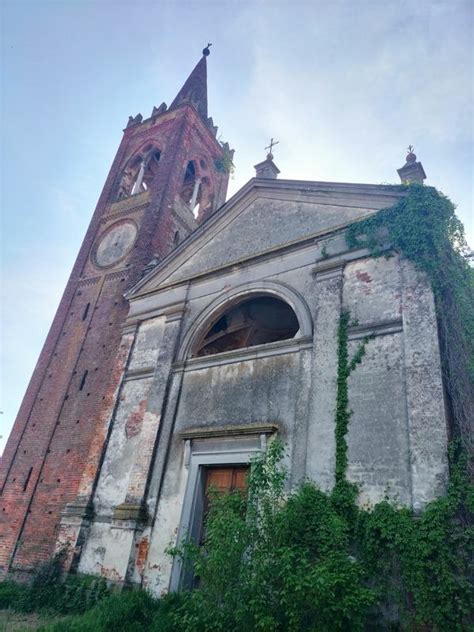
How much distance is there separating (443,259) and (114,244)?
11.1 m

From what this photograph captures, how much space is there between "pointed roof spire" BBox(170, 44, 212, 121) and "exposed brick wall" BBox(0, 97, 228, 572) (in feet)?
7.51

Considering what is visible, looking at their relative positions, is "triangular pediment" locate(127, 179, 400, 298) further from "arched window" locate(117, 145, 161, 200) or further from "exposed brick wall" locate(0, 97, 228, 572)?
"arched window" locate(117, 145, 161, 200)

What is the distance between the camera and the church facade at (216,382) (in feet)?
22.0

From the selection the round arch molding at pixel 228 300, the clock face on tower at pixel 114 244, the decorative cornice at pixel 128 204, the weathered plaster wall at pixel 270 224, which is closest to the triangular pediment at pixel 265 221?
the weathered plaster wall at pixel 270 224

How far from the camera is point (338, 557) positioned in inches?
213

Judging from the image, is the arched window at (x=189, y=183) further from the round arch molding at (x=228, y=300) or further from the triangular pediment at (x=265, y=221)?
the round arch molding at (x=228, y=300)

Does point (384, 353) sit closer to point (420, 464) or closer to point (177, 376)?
point (420, 464)

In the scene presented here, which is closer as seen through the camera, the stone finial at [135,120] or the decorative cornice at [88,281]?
the decorative cornice at [88,281]

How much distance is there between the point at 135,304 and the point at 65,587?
6.50m

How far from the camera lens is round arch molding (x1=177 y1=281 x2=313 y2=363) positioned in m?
9.00

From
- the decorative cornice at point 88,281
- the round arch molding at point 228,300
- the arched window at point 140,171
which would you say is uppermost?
the arched window at point 140,171

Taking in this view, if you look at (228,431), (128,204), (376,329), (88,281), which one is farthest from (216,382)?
(128,204)

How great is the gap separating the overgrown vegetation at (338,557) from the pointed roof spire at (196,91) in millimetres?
15388

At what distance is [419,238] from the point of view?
757cm
